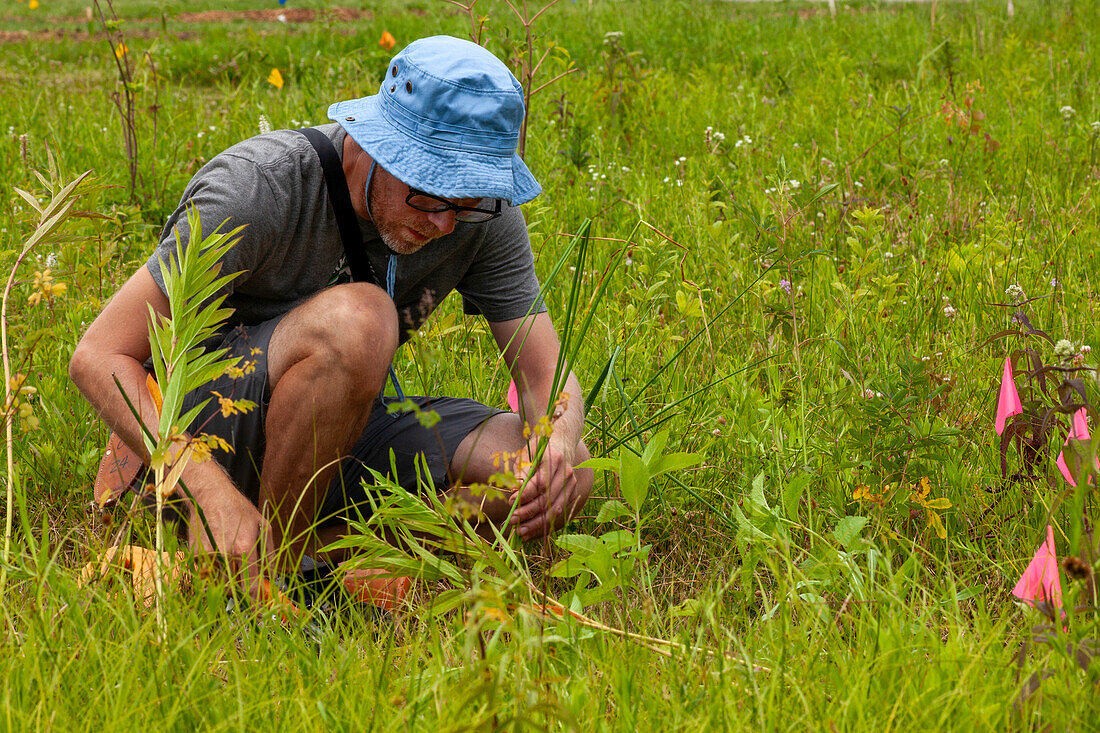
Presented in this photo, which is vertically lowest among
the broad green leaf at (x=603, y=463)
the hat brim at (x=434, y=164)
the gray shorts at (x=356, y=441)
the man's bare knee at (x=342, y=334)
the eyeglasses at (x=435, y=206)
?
the gray shorts at (x=356, y=441)

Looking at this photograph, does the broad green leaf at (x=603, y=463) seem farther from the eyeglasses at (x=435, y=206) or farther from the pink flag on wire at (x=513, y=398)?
the pink flag on wire at (x=513, y=398)

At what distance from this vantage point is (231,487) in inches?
71.2

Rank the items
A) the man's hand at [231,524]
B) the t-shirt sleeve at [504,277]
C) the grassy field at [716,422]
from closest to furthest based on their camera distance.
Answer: the grassy field at [716,422] → the man's hand at [231,524] → the t-shirt sleeve at [504,277]

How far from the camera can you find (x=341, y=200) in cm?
216

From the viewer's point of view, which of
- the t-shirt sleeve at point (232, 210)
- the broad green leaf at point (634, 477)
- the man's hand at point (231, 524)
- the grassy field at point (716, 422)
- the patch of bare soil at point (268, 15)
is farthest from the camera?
the patch of bare soil at point (268, 15)

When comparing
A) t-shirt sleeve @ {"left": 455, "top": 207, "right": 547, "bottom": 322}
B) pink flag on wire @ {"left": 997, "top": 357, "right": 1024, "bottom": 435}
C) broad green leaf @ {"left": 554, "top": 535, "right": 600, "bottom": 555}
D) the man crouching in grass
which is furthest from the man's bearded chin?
pink flag on wire @ {"left": 997, "top": 357, "right": 1024, "bottom": 435}

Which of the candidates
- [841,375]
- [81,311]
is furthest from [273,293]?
[841,375]

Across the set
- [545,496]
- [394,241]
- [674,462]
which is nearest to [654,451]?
[674,462]

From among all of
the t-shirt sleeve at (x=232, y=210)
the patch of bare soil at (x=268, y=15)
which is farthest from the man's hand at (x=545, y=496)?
the patch of bare soil at (x=268, y=15)

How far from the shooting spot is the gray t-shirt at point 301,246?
2.01 meters

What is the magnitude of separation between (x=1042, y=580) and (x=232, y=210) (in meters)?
1.54

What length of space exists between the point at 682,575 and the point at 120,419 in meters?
1.14

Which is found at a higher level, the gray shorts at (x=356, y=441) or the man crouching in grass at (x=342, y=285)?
the man crouching in grass at (x=342, y=285)

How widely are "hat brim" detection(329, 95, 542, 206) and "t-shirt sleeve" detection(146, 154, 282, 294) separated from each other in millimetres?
219
